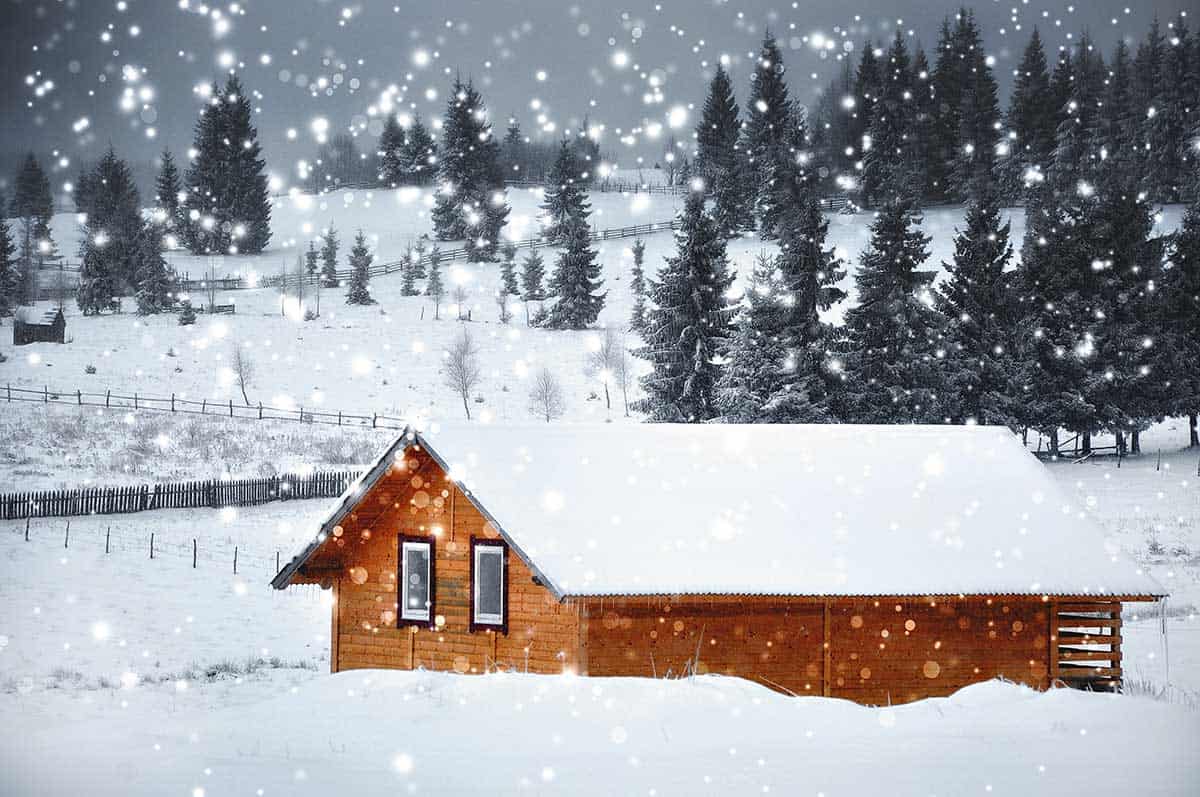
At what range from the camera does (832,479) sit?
18906mm

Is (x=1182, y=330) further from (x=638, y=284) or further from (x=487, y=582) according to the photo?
(x=487, y=582)

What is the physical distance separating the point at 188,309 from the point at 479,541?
6414cm

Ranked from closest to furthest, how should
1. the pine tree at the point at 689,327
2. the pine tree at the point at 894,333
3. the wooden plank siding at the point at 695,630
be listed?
the wooden plank siding at the point at 695,630
the pine tree at the point at 894,333
the pine tree at the point at 689,327

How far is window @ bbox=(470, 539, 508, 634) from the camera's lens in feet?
56.1

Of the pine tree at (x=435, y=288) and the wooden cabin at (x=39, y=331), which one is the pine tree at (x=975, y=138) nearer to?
the pine tree at (x=435, y=288)

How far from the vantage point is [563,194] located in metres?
90.4

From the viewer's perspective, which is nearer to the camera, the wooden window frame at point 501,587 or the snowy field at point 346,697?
the snowy field at point 346,697

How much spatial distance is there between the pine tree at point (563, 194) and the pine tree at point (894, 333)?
159 ft

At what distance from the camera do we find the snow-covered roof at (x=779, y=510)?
16.3 meters

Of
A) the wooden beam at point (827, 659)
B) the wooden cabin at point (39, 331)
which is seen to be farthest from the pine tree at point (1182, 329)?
the wooden cabin at point (39, 331)

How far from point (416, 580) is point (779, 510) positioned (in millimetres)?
6386

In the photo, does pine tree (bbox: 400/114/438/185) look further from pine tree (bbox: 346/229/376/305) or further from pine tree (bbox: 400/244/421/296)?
pine tree (bbox: 346/229/376/305)

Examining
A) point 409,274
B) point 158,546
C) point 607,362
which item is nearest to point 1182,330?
point 607,362

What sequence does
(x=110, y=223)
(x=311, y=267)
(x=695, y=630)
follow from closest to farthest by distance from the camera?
(x=695, y=630), (x=311, y=267), (x=110, y=223)
